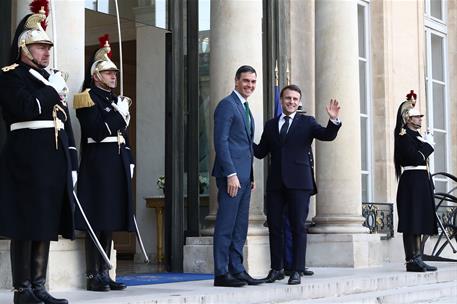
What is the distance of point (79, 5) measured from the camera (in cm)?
718

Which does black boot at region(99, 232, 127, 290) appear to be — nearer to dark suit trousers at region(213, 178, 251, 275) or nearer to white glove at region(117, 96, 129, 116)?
dark suit trousers at region(213, 178, 251, 275)

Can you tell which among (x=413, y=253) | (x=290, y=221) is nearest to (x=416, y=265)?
(x=413, y=253)

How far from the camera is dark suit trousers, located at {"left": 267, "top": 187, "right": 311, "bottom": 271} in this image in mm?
7562

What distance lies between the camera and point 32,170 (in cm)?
572

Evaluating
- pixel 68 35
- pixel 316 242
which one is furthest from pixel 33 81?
pixel 316 242

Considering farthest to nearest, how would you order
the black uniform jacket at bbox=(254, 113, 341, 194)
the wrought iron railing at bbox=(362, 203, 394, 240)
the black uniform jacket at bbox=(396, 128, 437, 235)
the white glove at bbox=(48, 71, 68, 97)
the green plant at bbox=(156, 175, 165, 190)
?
the green plant at bbox=(156, 175, 165, 190) < the wrought iron railing at bbox=(362, 203, 394, 240) < the black uniform jacket at bbox=(396, 128, 437, 235) < the black uniform jacket at bbox=(254, 113, 341, 194) < the white glove at bbox=(48, 71, 68, 97)

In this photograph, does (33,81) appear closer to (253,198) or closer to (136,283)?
(136,283)

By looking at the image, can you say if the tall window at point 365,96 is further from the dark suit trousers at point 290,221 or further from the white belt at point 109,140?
the white belt at point 109,140

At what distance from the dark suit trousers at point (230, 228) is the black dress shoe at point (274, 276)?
0.40 metres

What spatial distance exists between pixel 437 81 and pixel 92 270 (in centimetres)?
937

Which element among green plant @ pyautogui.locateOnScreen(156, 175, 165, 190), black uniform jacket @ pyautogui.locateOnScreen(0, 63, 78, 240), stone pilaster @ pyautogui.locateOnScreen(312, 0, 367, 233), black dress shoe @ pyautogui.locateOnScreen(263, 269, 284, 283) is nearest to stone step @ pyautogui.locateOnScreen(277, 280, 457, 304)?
black dress shoe @ pyautogui.locateOnScreen(263, 269, 284, 283)

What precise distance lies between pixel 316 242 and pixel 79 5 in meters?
4.38

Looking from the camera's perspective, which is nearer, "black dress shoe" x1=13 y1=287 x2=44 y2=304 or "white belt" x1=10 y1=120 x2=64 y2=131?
"black dress shoe" x1=13 y1=287 x2=44 y2=304

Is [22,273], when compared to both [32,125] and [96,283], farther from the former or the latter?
[96,283]
